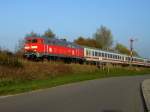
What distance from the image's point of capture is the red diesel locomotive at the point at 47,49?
4144cm

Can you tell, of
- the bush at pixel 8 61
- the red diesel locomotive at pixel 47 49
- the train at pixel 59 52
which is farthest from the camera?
A: the train at pixel 59 52

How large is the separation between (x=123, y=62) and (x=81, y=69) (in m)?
33.5

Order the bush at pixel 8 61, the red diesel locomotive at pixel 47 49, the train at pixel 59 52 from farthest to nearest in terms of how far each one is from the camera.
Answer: the train at pixel 59 52 < the red diesel locomotive at pixel 47 49 < the bush at pixel 8 61

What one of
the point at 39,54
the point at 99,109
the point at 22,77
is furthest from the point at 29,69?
the point at 99,109

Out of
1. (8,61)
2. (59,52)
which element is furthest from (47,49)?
(8,61)

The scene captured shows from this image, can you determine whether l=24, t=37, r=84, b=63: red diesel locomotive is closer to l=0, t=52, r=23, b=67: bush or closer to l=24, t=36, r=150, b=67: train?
l=24, t=36, r=150, b=67: train

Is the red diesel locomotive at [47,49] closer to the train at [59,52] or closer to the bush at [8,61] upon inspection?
the train at [59,52]

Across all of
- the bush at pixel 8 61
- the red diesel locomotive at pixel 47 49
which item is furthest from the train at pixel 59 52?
the bush at pixel 8 61

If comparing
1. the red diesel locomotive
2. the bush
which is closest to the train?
the red diesel locomotive

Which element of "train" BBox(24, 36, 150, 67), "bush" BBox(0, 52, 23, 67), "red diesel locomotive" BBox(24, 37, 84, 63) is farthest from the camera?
"train" BBox(24, 36, 150, 67)

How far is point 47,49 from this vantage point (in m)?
42.6

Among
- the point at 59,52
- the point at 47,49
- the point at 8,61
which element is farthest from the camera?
the point at 59,52

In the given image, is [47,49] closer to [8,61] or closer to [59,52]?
[59,52]

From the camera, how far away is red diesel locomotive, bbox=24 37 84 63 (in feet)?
136
